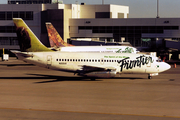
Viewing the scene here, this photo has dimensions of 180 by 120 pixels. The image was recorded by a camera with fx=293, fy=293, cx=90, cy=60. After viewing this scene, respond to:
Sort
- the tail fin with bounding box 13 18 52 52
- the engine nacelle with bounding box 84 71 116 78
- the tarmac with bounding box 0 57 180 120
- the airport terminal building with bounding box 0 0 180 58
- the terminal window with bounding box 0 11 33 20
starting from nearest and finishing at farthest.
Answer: the tarmac with bounding box 0 57 180 120
the engine nacelle with bounding box 84 71 116 78
the tail fin with bounding box 13 18 52 52
the airport terminal building with bounding box 0 0 180 58
the terminal window with bounding box 0 11 33 20

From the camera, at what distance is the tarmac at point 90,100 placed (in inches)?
813

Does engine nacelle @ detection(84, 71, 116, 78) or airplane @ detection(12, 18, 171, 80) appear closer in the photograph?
engine nacelle @ detection(84, 71, 116, 78)

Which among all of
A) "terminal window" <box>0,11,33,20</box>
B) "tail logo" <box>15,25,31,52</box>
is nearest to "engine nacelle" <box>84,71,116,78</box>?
"tail logo" <box>15,25,31,52</box>

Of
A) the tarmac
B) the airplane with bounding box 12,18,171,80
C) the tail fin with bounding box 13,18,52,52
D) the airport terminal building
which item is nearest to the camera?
the tarmac

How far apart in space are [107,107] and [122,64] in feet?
53.4

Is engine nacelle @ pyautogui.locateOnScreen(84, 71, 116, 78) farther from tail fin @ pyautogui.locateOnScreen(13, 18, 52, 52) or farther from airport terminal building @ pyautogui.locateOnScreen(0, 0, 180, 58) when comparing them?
airport terminal building @ pyautogui.locateOnScreen(0, 0, 180, 58)

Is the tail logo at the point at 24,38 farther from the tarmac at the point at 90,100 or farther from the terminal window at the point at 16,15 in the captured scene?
the terminal window at the point at 16,15

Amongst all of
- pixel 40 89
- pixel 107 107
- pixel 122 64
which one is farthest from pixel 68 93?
pixel 122 64

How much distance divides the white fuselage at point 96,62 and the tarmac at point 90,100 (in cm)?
255

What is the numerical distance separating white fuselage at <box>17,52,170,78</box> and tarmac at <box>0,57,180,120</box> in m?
2.55

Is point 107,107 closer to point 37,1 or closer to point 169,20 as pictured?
point 169,20

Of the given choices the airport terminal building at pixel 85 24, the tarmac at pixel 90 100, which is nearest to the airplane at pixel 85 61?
the tarmac at pixel 90 100

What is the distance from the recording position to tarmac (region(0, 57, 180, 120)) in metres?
20.7

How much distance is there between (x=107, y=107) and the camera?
75.6 ft
